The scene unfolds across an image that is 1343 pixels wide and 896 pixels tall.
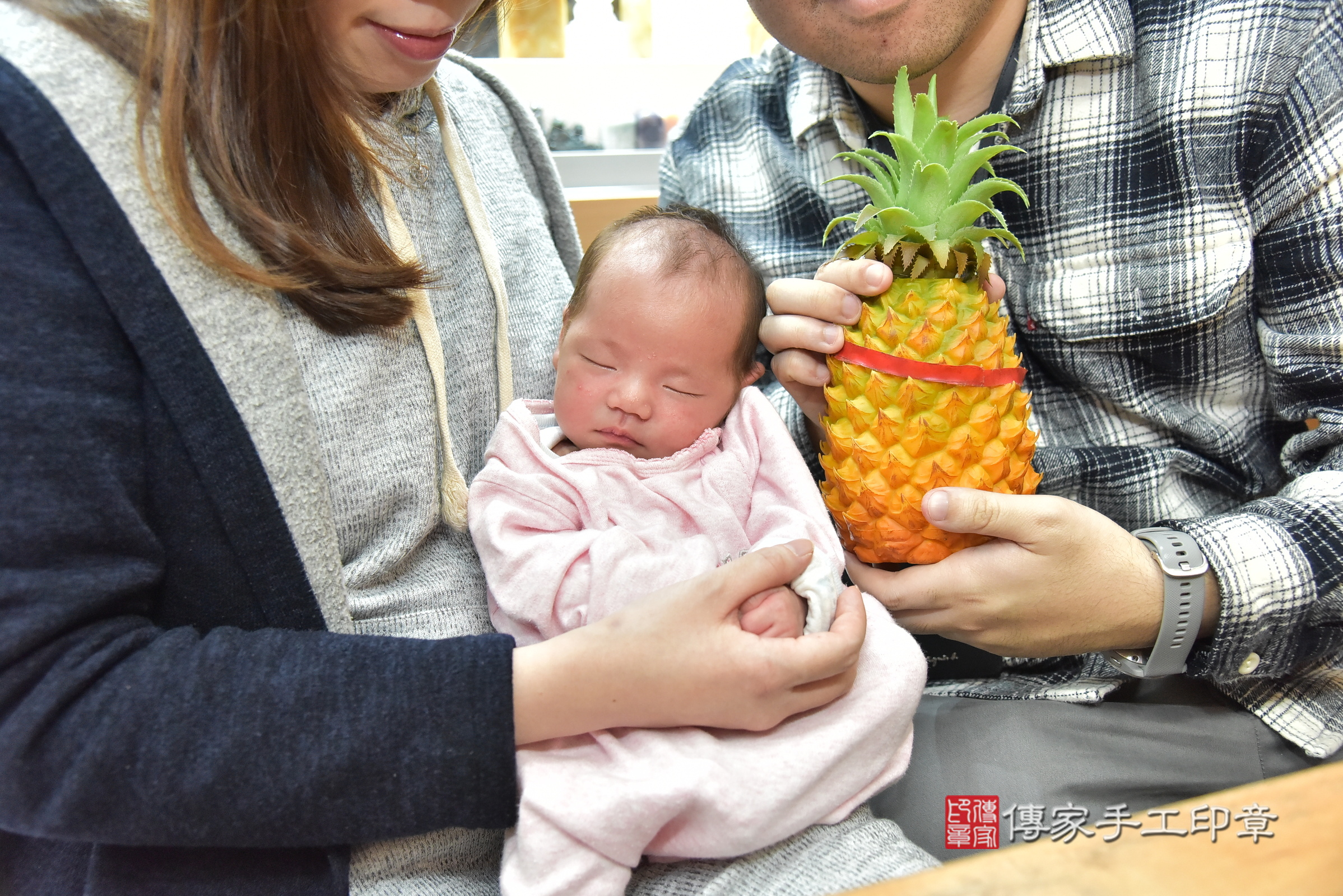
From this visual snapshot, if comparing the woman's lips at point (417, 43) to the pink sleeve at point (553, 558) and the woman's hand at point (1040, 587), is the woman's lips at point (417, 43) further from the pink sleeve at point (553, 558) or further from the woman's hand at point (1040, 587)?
the woman's hand at point (1040, 587)

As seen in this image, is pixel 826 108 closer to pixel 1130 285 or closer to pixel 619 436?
pixel 1130 285

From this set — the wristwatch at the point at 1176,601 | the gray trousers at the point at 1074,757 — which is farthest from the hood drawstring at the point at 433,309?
the wristwatch at the point at 1176,601

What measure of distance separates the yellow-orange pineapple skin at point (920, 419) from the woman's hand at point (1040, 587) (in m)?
0.05

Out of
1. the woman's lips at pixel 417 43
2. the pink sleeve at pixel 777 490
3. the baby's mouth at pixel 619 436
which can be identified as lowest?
the pink sleeve at pixel 777 490

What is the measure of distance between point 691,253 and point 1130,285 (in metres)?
0.81

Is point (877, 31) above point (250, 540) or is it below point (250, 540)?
above

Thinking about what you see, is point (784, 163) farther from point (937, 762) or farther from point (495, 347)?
point (937, 762)

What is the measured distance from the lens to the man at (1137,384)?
133 centimetres

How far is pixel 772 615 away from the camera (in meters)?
1.12

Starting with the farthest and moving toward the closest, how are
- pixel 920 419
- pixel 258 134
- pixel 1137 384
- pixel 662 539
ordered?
pixel 1137 384 → pixel 662 539 → pixel 920 419 → pixel 258 134

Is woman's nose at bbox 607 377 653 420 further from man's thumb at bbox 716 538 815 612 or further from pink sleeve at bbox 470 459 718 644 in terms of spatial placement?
man's thumb at bbox 716 538 815 612

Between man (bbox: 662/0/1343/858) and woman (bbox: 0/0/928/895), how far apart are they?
36 cm

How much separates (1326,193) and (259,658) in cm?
175

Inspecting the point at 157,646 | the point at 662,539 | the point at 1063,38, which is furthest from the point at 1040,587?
the point at 157,646
